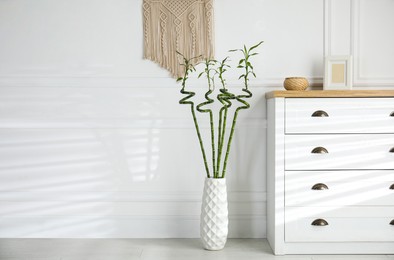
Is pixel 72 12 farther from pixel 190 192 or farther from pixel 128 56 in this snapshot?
pixel 190 192

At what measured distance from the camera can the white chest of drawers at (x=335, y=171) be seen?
2.31 meters

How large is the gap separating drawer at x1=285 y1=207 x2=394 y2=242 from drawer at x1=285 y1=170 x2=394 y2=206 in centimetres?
4

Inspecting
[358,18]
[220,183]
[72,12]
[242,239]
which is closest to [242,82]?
[220,183]

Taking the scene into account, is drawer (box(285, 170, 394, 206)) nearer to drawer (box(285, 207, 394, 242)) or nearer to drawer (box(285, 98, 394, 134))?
drawer (box(285, 207, 394, 242))

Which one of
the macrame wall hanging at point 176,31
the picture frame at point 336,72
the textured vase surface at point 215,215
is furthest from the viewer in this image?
the macrame wall hanging at point 176,31

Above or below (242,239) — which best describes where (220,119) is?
above

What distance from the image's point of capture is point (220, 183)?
2.43m

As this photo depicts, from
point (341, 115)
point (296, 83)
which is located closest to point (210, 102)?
point (296, 83)

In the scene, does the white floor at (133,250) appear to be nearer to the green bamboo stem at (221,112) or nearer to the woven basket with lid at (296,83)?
the green bamboo stem at (221,112)

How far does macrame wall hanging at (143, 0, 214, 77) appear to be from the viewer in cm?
268

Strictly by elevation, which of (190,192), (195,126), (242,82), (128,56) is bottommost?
(190,192)

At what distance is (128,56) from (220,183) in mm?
1071

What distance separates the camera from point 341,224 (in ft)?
7.61

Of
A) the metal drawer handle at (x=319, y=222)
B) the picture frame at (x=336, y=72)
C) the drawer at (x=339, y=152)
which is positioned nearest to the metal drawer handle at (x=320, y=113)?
the drawer at (x=339, y=152)
